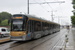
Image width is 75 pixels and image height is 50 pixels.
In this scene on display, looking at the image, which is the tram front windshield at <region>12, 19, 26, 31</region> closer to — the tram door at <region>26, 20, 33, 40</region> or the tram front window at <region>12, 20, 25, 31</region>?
the tram front window at <region>12, 20, 25, 31</region>

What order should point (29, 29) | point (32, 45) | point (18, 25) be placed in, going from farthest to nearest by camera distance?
point (29, 29) < point (18, 25) < point (32, 45)

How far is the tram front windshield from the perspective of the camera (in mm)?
15297

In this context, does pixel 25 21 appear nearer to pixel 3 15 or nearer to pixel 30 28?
pixel 30 28

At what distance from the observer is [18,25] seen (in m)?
15.4

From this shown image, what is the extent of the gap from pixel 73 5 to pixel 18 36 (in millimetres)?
21175

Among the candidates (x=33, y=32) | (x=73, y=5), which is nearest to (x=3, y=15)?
(x=73, y=5)

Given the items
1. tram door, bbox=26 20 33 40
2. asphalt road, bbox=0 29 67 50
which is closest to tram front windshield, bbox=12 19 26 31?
tram door, bbox=26 20 33 40

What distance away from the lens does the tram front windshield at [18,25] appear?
50.2 ft

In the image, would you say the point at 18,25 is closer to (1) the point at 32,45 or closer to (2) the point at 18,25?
(2) the point at 18,25

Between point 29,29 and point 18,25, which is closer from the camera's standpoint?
point 18,25

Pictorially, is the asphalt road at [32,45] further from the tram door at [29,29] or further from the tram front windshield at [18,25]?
the tram front windshield at [18,25]

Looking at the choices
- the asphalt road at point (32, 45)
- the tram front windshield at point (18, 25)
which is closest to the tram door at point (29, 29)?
the asphalt road at point (32, 45)

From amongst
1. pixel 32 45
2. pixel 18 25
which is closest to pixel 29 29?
pixel 18 25

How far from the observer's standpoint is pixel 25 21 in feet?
51.2
